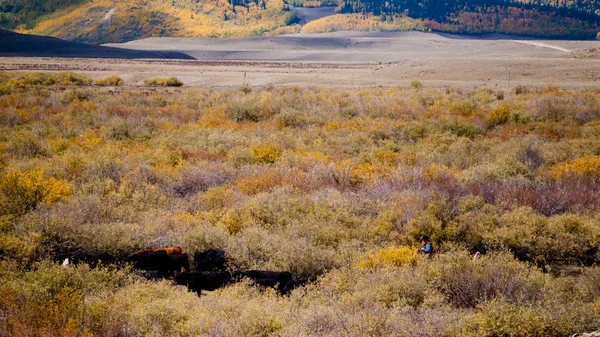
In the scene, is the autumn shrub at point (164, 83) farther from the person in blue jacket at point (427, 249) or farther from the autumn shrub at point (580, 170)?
the person in blue jacket at point (427, 249)

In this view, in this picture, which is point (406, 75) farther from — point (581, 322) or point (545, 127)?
point (581, 322)

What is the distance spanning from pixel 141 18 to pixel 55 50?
6747 cm

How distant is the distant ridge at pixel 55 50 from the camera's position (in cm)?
8262

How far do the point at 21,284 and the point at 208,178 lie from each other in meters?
5.42

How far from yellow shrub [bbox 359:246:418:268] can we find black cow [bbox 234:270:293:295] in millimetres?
1012

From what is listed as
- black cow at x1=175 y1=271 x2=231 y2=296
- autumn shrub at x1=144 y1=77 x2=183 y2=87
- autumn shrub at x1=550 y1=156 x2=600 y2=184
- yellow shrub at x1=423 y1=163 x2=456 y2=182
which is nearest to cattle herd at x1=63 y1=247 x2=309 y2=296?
black cow at x1=175 y1=271 x2=231 y2=296

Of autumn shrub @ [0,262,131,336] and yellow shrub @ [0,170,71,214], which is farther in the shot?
yellow shrub @ [0,170,71,214]

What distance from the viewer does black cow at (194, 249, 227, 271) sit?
21.8 ft

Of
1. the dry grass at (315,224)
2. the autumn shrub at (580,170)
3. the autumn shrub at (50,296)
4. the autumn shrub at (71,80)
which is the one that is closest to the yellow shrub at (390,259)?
the dry grass at (315,224)

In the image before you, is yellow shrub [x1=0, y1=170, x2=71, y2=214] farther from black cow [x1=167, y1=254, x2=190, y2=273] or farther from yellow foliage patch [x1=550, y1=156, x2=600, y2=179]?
yellow foliage patch [x1=550, y1=156, x2=600, y2=179]

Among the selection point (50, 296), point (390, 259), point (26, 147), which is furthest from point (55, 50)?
point (390, 259)

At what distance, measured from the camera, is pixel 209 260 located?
21.9ft

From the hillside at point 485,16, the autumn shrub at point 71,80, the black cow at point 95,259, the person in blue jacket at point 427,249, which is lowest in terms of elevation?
the person in blue jacket at point 427,249

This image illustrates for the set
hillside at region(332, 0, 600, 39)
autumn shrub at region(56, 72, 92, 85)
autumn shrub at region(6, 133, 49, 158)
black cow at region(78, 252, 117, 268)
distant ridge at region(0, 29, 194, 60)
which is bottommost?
black cow at region(78, 252, 117, 268)
